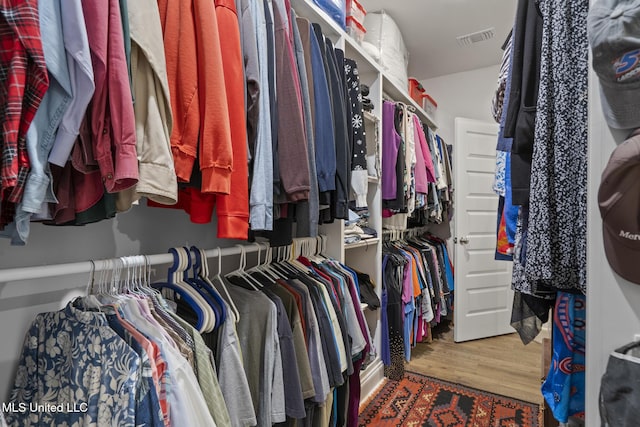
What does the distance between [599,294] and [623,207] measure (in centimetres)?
19

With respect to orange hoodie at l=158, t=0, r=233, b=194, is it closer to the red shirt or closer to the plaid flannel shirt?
the red shirt

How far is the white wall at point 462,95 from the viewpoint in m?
3.55

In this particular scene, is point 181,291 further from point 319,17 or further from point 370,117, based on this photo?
point 370,117

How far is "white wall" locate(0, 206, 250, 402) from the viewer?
94cm

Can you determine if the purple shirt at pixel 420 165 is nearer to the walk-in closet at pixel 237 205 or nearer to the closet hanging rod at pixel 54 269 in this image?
the walk-in closet at pixel 237 205

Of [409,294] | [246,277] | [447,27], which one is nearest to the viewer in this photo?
[246,277]

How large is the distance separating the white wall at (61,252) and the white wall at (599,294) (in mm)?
1299

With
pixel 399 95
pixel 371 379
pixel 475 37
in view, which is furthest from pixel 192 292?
pixel 475 37

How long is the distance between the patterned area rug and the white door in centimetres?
94

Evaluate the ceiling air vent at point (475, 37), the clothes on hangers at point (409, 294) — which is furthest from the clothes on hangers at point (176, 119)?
the ceiling air vent at point (475, 37)

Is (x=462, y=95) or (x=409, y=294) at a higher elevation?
(x=462, y=95)

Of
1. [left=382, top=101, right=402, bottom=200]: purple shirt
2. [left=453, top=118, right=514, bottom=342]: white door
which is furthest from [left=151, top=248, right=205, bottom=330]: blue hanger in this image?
[left=453, top=118, right=514, bottom=342]: white door

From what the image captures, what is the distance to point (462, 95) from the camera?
3689 millimetres

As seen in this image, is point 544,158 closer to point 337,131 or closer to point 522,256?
point 522,256
